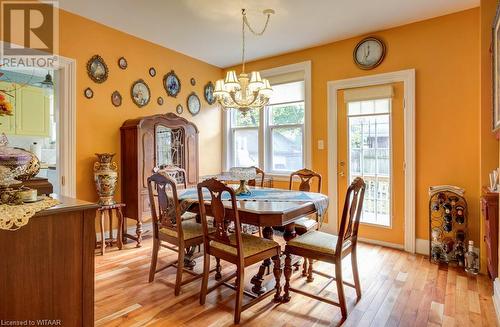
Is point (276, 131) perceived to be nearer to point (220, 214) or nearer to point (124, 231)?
point (124, 231)

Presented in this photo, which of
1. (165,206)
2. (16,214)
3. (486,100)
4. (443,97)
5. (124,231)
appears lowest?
(124,231)

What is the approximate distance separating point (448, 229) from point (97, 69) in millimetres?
4287

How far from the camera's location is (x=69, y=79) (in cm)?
323

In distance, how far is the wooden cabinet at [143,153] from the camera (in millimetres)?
3516

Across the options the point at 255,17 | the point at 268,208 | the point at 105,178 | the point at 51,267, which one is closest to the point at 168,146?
the point at 105,178

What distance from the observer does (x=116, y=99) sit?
3.67 meters

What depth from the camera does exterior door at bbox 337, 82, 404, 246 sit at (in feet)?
11.5

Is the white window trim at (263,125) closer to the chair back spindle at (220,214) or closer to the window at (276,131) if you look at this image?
the window at (276,131)

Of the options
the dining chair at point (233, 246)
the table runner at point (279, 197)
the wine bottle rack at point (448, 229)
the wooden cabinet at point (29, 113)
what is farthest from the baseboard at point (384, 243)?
the wooden cabinet at point (29, 113)

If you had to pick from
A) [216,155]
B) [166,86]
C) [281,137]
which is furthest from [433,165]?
[166,86]

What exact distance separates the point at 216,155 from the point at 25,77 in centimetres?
326

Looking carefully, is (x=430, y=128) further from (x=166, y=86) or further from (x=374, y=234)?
(x=166, y=86)

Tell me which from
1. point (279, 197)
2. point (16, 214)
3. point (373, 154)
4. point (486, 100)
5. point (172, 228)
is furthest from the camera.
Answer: point (373, 154)

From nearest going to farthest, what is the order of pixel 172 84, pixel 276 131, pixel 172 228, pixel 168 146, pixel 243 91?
pixel 172 228 → pixel 243 91 → pixel 168 146 → pixel 172 84 → pixel 276 131
